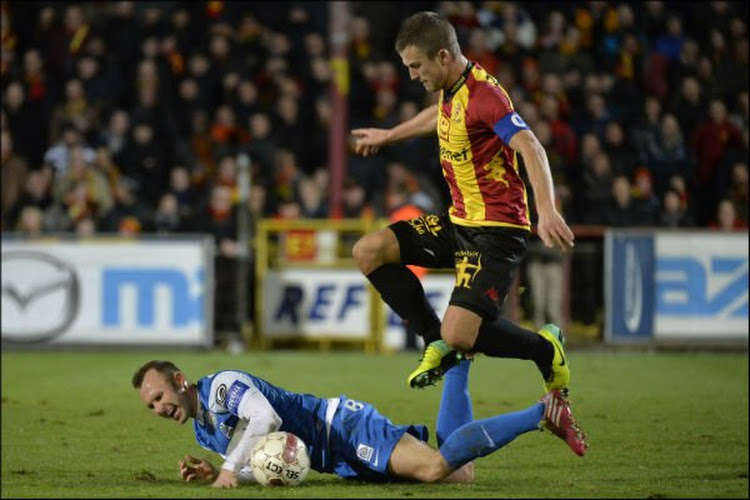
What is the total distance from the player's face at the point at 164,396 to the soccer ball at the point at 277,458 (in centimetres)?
41

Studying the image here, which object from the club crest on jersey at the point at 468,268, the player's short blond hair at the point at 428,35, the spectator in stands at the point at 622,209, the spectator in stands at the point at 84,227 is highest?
the player's short blond hair at the point at 428,35

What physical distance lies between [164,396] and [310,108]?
10519mm

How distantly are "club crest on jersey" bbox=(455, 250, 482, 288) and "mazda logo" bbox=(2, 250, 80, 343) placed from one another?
8.45 metres

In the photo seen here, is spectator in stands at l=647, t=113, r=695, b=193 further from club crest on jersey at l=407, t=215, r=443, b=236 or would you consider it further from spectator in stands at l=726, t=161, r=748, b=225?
club crest on jersey at l=407, t=215, r=443, b=236

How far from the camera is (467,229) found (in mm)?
7562

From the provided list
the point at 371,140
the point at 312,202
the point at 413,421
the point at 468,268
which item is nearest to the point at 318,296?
the point at 312,202

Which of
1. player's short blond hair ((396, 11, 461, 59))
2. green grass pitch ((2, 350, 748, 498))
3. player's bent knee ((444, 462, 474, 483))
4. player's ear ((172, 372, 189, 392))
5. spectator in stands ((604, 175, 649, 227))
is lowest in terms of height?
green grass pitch ((2, 350, 748, 498))

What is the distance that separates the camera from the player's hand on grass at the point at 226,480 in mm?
7191

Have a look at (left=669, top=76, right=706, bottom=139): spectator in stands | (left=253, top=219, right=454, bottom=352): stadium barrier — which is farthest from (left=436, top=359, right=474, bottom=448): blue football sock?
(left=669, top=76, right=706, bottom=139): spectator in stands

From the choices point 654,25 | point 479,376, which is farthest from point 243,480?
point 654,25

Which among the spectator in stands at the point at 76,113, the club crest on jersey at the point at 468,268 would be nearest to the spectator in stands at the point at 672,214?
the spectator in stands at the point at 76,113

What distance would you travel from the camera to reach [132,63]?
698 inches

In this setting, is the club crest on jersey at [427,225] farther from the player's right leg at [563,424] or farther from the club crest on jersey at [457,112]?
the player's right leg at [563,424]

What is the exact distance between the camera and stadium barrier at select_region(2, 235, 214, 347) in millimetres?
15195
